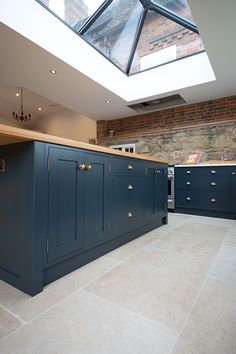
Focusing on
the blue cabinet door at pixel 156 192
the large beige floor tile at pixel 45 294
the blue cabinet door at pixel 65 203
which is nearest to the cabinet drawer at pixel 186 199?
the blue cabinet door at pixel 156 192

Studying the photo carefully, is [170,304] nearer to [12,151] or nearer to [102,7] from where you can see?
[12,151]

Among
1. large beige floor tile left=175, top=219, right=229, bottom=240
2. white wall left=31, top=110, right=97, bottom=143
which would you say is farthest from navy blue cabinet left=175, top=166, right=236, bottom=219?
white wall left=31, top=110, right=97, bottom=143

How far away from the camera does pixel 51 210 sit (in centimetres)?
119

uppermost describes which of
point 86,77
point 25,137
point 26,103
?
point 26,103

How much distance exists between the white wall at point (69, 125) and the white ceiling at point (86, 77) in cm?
112

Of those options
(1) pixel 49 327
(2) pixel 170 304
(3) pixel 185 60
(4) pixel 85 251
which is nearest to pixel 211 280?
(2) pixel 170 304

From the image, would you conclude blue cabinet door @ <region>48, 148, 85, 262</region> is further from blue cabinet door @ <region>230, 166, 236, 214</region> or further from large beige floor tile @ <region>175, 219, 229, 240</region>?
blue cabinet door @ <region>230, 166, 236, 214</region>

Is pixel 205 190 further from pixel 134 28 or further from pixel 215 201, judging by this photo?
pixel 134 28

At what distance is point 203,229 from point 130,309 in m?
1.95

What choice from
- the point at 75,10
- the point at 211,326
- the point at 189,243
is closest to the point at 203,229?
the point at 189,243

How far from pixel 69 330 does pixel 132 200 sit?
128 cm

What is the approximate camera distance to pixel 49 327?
2.80 ft

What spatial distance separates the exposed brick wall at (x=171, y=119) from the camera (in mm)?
3941

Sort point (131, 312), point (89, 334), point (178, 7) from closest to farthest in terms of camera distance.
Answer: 1. point (89, 334)
2. point (131, 312)
3. point (178, 7)
